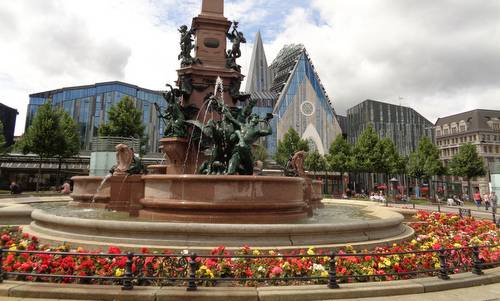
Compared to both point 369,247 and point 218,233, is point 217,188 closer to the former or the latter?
point 218,233

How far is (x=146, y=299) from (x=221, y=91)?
1518 centimetres

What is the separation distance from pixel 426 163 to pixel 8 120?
87435mm

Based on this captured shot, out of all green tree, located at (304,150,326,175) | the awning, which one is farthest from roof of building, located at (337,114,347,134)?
the awning

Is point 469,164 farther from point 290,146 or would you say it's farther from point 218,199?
point 218,199

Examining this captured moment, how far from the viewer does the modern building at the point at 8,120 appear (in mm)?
74812

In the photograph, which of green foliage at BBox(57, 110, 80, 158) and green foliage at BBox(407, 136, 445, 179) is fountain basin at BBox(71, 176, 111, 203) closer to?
green foliage at BBox(57, 110, 80, 158)

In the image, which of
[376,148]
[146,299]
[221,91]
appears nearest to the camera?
[146,299]

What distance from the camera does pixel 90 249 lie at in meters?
8.45

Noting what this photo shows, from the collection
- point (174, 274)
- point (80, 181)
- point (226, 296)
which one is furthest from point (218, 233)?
point (80, 181)

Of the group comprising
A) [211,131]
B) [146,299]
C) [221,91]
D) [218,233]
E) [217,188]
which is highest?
[221,91]

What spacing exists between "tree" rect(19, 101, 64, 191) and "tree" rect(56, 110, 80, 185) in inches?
24.3

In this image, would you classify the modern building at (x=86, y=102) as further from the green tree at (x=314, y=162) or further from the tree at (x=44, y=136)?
the green tree at (x=314, y=162)

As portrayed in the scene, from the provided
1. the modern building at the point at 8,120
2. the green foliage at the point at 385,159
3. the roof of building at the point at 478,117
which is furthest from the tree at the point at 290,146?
the modern building at the point at 8,120

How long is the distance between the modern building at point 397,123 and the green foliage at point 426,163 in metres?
45.3
